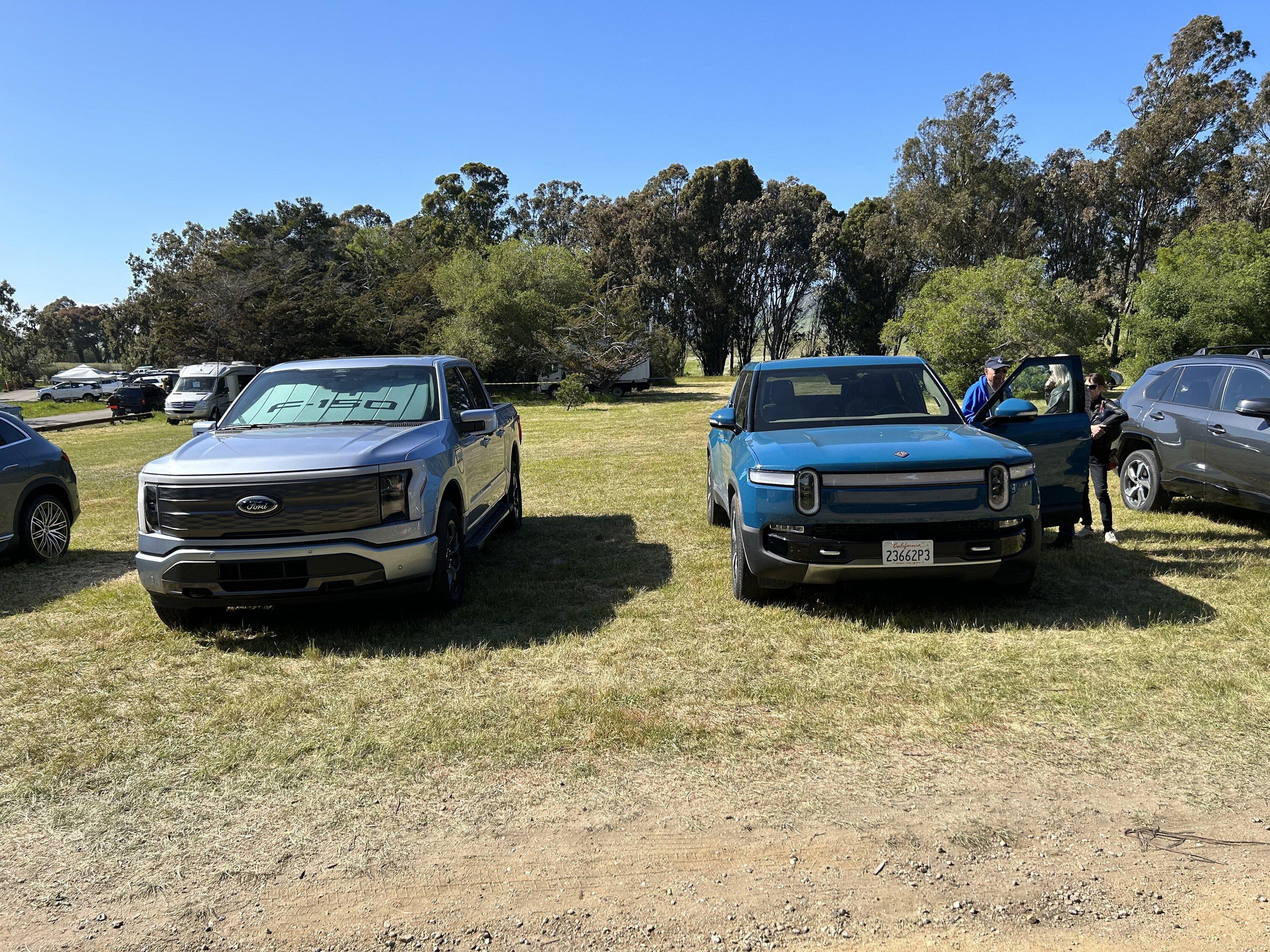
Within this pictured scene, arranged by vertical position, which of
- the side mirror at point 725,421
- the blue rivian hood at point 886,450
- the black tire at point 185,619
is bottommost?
the black tire at point 185,619

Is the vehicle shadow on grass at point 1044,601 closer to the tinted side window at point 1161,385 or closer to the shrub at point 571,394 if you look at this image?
the tinted side window at point 1161,385

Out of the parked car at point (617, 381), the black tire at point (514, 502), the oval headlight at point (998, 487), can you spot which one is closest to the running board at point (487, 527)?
the black tire at point (514, 502)

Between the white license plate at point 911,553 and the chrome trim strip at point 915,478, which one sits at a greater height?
the chrome trim strip at point 915,478

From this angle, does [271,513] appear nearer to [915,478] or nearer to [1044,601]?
[915,478]

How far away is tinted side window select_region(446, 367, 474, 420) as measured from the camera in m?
7.18

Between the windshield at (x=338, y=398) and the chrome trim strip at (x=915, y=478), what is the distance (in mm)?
3222

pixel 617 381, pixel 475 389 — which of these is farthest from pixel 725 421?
pixel 617 381

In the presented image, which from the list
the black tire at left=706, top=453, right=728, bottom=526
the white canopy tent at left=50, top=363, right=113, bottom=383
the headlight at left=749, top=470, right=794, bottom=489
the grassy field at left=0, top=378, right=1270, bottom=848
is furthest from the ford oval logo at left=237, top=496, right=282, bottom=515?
the white canopy tent at left=50, top=363, right=113, bottom=383

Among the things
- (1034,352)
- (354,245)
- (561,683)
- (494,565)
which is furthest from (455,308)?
(561,683)

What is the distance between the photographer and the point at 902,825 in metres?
3.39

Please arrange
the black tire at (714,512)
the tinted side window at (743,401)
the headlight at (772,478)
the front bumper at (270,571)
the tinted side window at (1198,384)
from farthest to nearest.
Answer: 1. the black tire at (714,512)
2. the tinted side window at (1198,384)
3. the tinted side window at (743,401)
4. the headlight at (772,478)
5. the front bumper at (270,571)

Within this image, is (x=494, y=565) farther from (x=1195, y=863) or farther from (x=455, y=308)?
(x=455, y=308)

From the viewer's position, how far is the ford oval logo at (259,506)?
17.5 feet

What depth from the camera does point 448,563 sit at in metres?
6.17
